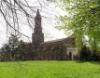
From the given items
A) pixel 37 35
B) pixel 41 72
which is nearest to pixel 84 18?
pixel 41 72

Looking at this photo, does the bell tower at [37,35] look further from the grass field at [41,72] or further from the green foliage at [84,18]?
the green foliage at [84,18]

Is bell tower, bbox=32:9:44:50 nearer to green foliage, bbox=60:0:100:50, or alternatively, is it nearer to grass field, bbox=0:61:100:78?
grass field, bbox=0:61:100:78

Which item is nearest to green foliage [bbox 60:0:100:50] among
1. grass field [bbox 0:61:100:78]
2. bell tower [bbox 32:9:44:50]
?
grass field [bbox 0:61:100:78]

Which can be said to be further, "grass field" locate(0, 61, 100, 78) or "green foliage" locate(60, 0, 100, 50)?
"green foliage" locate(60, 0, 100, 50)

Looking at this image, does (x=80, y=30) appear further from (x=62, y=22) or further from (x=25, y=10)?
(x=25, y=10)

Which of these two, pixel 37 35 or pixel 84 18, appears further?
pixel 84 18

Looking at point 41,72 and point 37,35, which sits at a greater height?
point 37,35

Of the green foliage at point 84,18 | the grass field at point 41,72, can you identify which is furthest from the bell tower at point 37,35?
the green foliage at point 84,18

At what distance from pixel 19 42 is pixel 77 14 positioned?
18985 millimetres

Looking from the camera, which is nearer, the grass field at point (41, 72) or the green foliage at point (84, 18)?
the grass field at point (41, 72)

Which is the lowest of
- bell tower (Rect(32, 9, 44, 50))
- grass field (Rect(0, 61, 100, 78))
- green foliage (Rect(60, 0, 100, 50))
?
grass field (Rect(0, 61, 100, 78))

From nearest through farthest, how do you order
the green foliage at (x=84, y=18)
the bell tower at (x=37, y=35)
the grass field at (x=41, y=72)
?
1. the bell tower at (x=37, y=35)
2. the grass field at (x=41, y=72)
3. the green foliage at (x=84, y=18)

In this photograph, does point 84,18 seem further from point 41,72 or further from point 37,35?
point 37,35

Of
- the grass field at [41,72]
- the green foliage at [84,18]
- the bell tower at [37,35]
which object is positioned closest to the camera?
the bell tower at [37,35]
